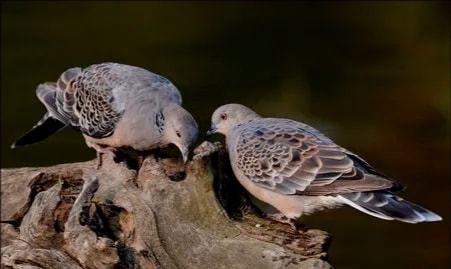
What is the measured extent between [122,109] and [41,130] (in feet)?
2.72

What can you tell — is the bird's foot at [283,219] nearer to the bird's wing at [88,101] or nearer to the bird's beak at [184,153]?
the bird's beak at [184,153]

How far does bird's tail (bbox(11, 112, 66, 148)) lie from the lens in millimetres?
7125

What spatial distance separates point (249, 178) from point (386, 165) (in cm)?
467

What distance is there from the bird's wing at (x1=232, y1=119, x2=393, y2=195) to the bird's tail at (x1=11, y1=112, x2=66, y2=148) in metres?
1.45

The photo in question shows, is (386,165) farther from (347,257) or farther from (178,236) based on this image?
(178,236)

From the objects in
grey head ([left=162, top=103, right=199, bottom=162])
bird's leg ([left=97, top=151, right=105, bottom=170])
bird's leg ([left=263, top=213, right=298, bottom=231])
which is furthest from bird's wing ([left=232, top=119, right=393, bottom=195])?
bird's leg ([left=97, top=151, right=105, bottom=170])

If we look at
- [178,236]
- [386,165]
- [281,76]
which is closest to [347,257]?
[386,165]

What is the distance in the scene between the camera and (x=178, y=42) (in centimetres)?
1302

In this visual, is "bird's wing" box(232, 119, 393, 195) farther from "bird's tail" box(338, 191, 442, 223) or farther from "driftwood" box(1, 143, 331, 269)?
"driftwood" box(1, 143, 331, 269)

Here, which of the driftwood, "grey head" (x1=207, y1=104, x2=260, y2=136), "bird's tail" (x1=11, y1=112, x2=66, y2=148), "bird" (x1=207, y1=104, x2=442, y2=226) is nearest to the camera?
the driftwood

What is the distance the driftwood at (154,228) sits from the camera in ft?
17.4

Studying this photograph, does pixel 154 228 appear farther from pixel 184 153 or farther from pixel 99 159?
pixel 99 159

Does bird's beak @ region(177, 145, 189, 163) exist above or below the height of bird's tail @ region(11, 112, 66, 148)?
above

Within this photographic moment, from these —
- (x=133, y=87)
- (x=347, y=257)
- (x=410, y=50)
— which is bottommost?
(x=347, y=257)
